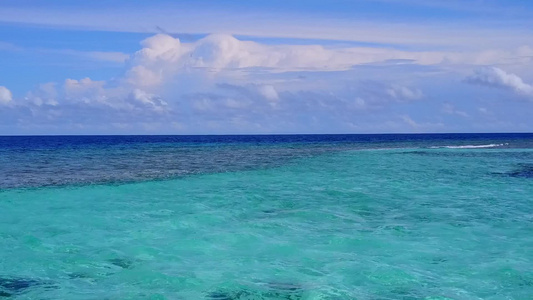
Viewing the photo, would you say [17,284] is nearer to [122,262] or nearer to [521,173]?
[122,262]

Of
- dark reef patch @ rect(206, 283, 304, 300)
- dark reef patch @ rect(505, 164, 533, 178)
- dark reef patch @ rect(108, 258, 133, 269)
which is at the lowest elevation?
dark reef patch @ rect(206, 283, 304, 300)

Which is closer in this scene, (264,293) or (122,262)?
(264,293)

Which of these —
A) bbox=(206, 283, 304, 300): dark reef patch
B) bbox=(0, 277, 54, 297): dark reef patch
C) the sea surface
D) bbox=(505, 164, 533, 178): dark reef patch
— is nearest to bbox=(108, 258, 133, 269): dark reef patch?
the sea surface

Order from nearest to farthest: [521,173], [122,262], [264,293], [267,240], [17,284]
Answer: [264,293] → [17,284] → [122,262] → [267,240] → [521,173]

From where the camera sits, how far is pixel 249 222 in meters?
18.0

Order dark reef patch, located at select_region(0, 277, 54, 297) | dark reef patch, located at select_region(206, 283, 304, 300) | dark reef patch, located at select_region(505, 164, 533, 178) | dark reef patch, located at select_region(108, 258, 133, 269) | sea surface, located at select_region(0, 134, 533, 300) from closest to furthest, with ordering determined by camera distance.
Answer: dark reef patch, located at select_region(206, 283, 304, 300), dark reef patch, located at select_region(0, 277, 54, 297), sea surface, located at select_region(0, 134, 533, 300), dark reef patch, located at select_region(108, 258, 133, 269), dark reef patch, located at select_region(505, 164, 533, 178)

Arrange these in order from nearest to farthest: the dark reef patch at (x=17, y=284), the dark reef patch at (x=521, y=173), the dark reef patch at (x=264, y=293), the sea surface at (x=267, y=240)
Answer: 1. the dark reef patch at (x=264, y=293)
2. the dark reef patch at (x=17, y=284)
3. the sea surface at (x=267, y=240)
4. the dark reef patch at (x=521, y=173)

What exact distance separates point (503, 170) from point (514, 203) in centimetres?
1630

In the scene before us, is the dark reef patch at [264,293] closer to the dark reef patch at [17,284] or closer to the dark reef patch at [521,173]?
the dark reef patch at [17,284]

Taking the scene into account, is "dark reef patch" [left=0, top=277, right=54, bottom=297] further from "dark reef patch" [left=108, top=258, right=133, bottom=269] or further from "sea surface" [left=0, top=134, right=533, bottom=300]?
"dark reef patch" [left=108, top=258, right=133, bottom=269]

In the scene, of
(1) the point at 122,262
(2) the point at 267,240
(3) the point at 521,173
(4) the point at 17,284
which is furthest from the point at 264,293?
(3) the point at 521,173

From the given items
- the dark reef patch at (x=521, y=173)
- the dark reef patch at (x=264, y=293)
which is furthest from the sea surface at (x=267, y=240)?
the dark reef patch at (x=521, y=173)

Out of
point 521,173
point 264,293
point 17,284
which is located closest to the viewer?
point 264,293

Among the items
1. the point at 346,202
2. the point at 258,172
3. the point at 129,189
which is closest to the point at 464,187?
the point at 346,202
